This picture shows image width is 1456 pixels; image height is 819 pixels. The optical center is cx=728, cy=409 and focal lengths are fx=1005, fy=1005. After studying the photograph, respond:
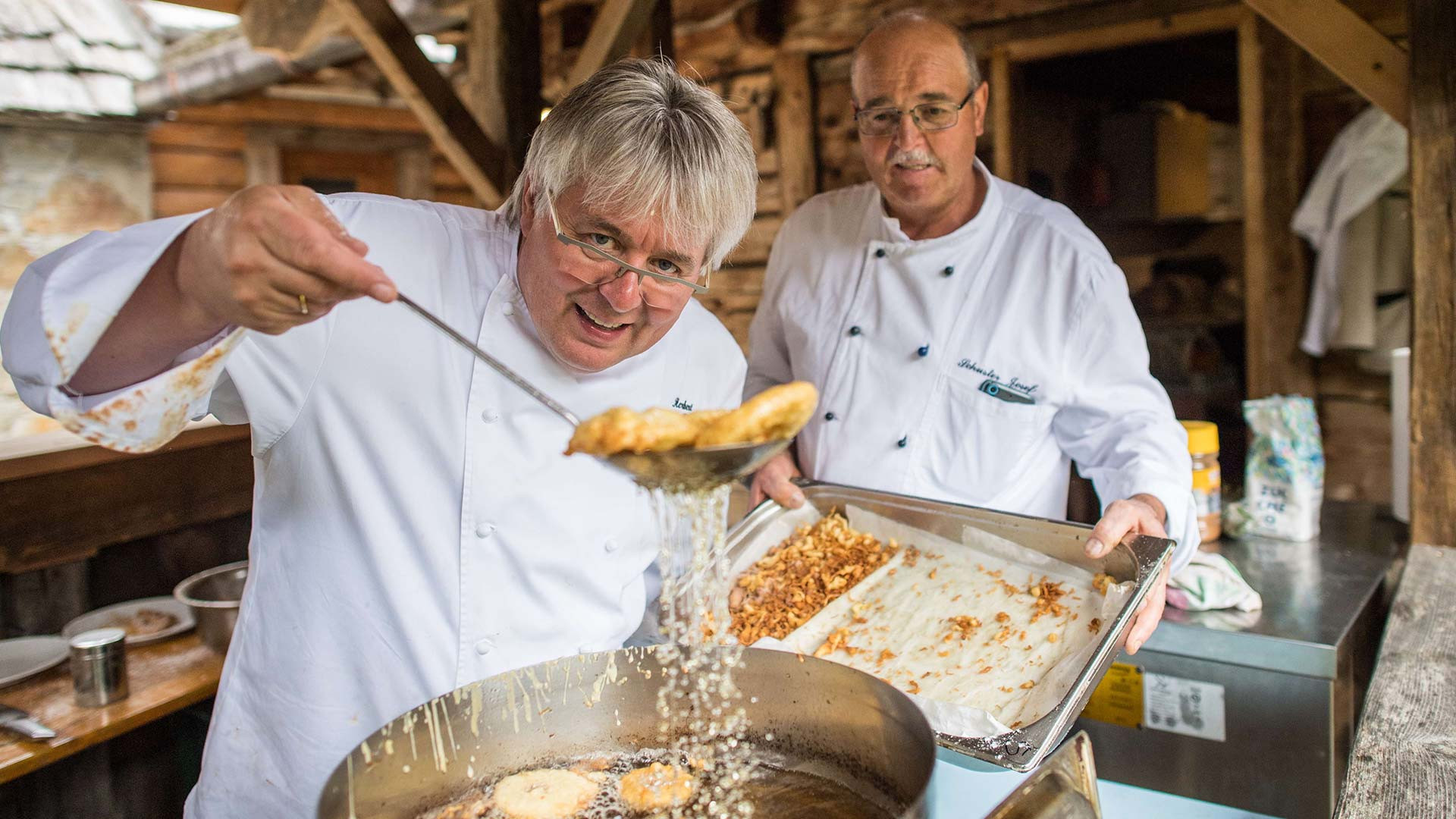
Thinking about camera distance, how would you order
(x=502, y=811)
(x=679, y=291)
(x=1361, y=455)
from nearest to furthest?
(x=502, y=811), (x=679, y=291), (x=1361, y=455)

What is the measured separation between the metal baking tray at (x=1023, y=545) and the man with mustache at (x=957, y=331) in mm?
136

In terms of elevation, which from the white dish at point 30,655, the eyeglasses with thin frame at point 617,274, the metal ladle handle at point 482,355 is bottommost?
the white dish at point 30,655

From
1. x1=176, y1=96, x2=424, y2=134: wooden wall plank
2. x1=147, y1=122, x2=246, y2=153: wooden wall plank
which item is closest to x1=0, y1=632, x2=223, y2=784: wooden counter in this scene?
x1=176, y1=96, x2=424, y2=134: wooden wall plank

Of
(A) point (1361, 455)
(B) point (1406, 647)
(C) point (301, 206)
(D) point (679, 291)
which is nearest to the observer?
(C) point (301, 206)

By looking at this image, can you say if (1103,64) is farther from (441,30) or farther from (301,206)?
(301,206)

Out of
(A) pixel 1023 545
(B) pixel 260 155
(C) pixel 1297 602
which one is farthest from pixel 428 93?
(B) pixel 260 155

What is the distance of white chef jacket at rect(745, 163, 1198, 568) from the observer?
250 centimetres

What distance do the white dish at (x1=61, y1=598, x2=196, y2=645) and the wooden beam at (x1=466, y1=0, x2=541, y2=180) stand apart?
1811mm

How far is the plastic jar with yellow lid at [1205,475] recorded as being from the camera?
9.59ft

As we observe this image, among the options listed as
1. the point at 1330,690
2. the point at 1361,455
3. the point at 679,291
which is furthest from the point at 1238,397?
the point at 679,291

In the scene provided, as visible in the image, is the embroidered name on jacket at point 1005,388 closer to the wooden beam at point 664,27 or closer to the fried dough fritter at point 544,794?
the fried dough fritter at point 544,794

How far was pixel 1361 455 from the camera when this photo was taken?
422 centimetres

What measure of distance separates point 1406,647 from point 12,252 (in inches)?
332

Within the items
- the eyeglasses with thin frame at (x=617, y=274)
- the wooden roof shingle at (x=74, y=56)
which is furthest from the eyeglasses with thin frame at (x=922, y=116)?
the wooden roof shingle at (x=74, y=56)
